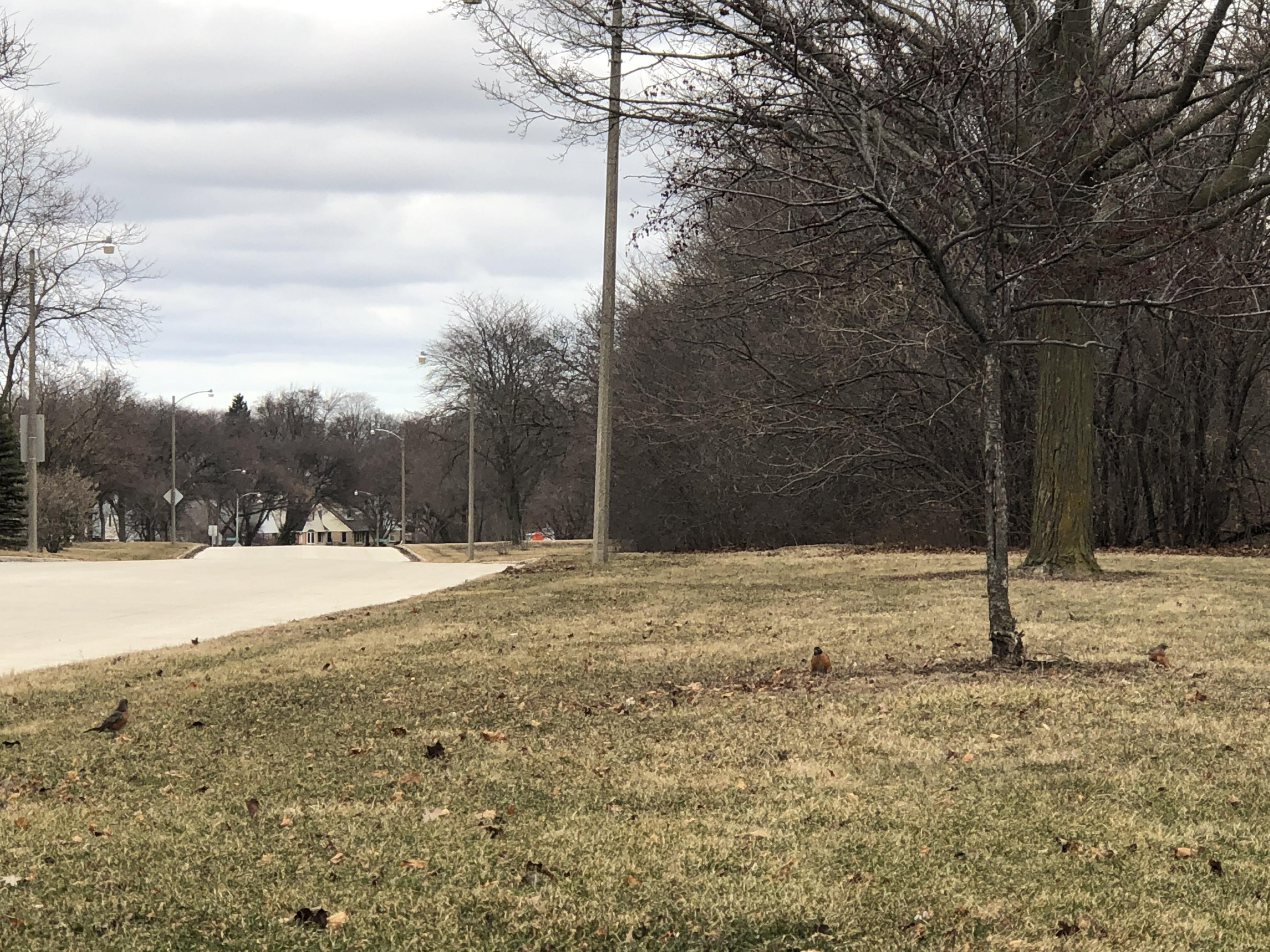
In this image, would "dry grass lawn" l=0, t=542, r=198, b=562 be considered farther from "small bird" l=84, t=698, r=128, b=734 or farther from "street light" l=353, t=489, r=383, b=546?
"street light" l=353, t=489, r=383, b=546

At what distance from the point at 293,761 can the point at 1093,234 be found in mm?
6817

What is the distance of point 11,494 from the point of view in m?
40.8

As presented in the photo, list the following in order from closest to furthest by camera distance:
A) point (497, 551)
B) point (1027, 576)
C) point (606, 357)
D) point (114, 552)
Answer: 1. point (1027, 576)
2. point (606, 357)
3. point (114, 552)
4. point (497, 551)

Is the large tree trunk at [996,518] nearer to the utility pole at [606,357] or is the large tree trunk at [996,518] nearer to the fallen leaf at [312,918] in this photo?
the fallen leaf at [312,918]

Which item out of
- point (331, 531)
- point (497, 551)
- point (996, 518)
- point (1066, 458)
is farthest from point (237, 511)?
point (996, 518)

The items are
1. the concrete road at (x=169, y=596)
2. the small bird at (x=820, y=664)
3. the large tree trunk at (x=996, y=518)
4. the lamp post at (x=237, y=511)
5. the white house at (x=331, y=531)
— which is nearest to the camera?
the large tree trunk at (x=996, y=518)

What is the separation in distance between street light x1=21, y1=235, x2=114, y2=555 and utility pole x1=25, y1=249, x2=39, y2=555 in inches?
0.4

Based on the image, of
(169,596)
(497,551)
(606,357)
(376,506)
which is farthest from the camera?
(376,506)

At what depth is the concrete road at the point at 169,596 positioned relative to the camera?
535 inches

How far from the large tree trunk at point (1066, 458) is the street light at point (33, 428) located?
28.7 meters

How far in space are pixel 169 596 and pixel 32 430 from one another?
18.3 metres

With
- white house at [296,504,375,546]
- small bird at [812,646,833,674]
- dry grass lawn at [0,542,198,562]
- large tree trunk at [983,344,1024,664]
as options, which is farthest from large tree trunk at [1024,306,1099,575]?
white house at [296,504,375,546]

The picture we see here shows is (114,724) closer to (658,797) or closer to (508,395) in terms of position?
(658,797)

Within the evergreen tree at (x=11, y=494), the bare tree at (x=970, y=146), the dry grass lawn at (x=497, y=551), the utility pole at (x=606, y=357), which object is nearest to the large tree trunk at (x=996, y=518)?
the bare tree at (x=970, y=146)
